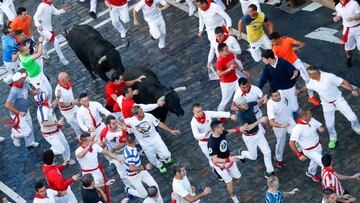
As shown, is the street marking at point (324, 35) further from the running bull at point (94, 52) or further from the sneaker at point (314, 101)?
the running bull at point (94, 52)

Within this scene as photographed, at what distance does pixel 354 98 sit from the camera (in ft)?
64.1

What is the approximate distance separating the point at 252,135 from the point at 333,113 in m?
1.92

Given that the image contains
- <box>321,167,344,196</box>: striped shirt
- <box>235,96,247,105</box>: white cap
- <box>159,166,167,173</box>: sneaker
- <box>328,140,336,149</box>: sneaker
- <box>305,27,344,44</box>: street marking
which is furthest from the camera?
<box>305,27,344,44</box>: street marking

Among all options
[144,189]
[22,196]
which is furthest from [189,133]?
[22,196]

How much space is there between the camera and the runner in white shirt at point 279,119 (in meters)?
17.5

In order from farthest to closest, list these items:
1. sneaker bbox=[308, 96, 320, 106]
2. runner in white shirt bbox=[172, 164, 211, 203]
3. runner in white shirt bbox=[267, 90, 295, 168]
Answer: sneaker bbox=[308, 96, 320, 106] → runner in white shirt bbox=[267, 90, 295, 168] → runner in white shirt bbox=[172, 164, 211, 203]

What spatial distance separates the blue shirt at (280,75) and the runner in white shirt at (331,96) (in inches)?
25.6

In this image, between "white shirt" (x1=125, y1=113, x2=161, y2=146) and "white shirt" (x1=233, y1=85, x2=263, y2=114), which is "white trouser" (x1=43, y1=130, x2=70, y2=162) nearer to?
"white shirt" (x1=125, y1=113, x2=161, y2=146)

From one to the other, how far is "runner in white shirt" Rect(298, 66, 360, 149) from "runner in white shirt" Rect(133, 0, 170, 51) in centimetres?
618

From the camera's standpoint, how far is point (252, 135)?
1759cm

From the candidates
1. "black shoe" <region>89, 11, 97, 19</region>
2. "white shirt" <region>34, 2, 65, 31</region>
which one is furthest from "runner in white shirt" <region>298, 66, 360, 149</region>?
"black shoe" <region>89, 11, 97, 19</region>

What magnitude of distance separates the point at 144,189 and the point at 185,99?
421 cm

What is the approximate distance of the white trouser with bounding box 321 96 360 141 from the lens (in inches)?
706

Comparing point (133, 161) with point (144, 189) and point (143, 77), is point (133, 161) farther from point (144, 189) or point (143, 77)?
point (143, 77)
